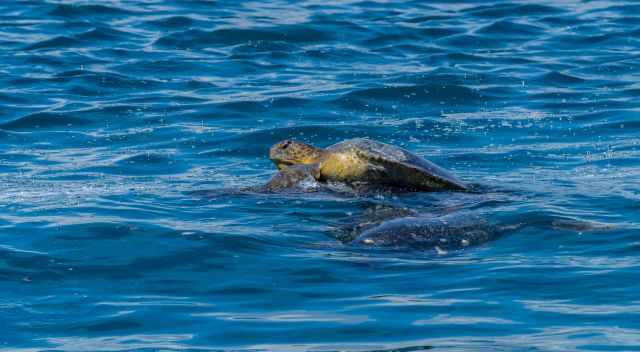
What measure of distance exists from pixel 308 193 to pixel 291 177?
32 centimetres

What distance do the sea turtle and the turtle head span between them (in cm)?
31

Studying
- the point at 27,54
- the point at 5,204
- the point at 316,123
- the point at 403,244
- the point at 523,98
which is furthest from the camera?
the point at 27,54

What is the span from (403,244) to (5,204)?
336 centimetres

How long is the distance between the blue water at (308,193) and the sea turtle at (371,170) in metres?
0.28

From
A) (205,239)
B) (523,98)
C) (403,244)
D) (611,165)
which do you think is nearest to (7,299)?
A: (205,239)

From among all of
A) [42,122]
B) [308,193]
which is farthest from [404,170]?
[42,122]

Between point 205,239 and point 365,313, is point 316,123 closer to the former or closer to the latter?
point 205,239

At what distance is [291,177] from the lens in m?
10.5

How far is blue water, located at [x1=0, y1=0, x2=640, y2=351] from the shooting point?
684 centimetres

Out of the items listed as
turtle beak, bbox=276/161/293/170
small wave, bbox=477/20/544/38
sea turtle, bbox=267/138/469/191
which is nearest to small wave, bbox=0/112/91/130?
turtle beak, bbox=276/161/293/170

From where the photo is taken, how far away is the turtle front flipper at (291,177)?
34.0 ft

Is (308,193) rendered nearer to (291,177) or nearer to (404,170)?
(291,177)

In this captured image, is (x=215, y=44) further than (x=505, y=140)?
Yes

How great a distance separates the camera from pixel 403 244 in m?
8.17
